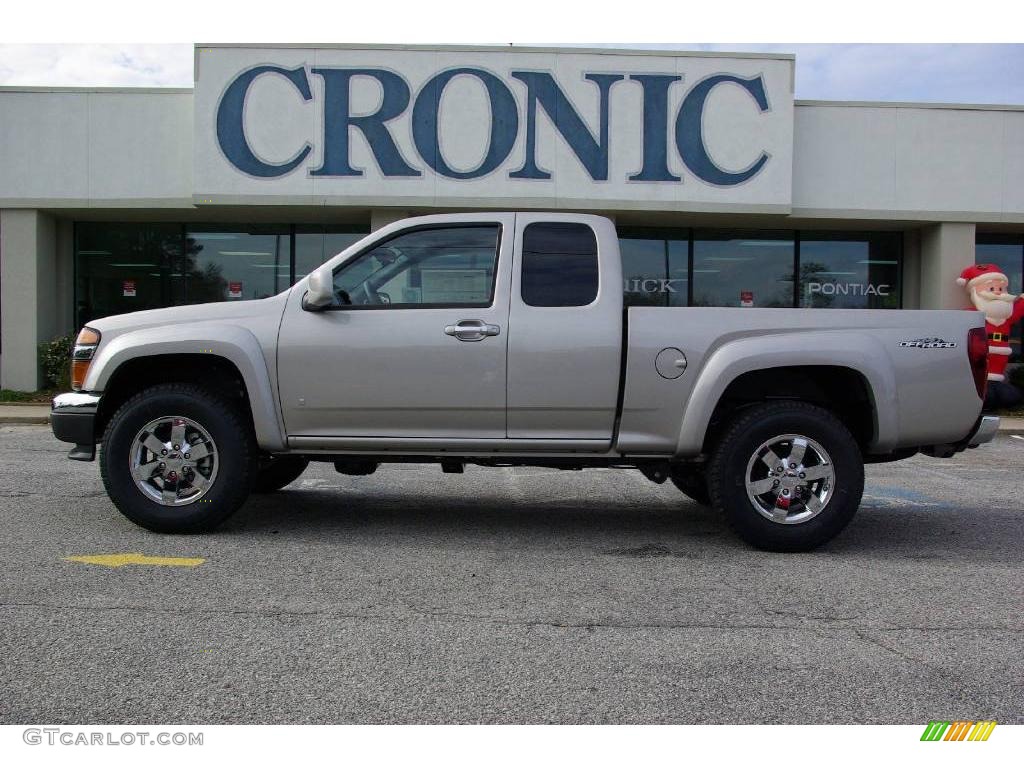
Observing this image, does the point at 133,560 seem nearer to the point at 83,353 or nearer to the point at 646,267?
the point at 83,353

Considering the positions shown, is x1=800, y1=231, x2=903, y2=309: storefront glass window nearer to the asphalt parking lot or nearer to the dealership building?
the dealership building

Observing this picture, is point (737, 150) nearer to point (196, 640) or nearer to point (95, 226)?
point (95, 226)

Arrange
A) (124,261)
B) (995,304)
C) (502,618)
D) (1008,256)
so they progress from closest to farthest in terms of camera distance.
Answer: (502,618), (995,304), (124,261), (1008,256)

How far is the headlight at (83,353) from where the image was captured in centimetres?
544

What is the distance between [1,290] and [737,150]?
13265 millimetres

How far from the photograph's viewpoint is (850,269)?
57.3 feet

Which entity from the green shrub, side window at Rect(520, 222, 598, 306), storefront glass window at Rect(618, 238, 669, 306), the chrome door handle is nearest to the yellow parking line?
the chrome door handle

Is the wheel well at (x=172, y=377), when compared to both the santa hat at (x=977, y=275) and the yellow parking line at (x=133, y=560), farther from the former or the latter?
the santa hat at (x=977, y=275)

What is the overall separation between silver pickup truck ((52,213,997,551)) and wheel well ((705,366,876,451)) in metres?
0.02

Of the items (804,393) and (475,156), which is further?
(475,156)

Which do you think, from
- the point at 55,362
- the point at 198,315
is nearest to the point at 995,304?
the point at 198,315

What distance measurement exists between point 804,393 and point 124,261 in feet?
49.7

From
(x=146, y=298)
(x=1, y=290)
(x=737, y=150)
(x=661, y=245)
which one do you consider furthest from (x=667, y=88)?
(x=1, y=290)

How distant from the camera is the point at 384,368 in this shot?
5.26 metres
